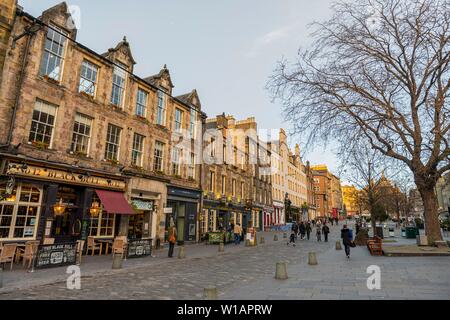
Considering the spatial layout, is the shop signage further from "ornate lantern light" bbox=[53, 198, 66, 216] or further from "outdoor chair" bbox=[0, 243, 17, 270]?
"outdoor chair" bbox=[0, 243, 17, 270]

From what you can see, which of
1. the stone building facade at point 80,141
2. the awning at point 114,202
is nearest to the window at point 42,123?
the stone building facade at point 80,141

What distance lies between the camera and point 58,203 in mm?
14602

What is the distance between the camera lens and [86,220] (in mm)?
15445

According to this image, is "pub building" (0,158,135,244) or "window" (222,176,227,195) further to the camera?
"window" (222,176,227,195)

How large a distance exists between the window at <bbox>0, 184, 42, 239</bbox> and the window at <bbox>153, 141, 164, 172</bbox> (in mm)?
7882

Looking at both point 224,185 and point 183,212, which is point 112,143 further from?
point 224,185

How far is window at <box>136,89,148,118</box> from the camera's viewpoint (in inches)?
777

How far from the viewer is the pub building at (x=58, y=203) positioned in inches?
501

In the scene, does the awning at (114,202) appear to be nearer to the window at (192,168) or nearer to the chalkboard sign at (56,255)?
the chalkboard sign at (56,255)

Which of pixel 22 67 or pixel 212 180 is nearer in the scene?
pixel 22 67

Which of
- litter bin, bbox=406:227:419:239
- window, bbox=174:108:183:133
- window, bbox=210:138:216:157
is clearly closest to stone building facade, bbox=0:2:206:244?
window, bbox=174:108:183:133

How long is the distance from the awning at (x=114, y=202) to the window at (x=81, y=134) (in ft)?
8.13

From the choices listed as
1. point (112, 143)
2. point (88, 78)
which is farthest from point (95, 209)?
point (88, 78)

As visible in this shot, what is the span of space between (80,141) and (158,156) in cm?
601
